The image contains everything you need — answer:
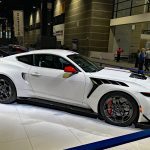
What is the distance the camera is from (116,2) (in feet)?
78.4

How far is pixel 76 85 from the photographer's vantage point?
488 centimetres

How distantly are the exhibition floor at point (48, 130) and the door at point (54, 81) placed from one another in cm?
38

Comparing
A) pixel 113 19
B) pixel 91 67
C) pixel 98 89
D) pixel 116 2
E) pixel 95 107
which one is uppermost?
pixel 116 2

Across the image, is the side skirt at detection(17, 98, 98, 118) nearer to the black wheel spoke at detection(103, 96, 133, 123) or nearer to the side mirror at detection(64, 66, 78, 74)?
the black wheel spoke at detection(103, 96, 133, 123)

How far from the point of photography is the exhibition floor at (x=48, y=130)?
12.5ft

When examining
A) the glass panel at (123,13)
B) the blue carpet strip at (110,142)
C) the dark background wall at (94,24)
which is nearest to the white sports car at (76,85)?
the blue carpet strip at (110,142)

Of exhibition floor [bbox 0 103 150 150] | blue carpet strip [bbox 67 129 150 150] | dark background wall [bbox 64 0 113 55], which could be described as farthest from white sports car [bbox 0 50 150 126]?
dark background wall [bbox 64 0 113 55]

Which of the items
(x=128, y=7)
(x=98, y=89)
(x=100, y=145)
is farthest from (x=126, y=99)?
(x=128, y=7)

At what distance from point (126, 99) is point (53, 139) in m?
1.46

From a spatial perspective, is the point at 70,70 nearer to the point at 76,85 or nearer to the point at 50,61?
the point at 76,85

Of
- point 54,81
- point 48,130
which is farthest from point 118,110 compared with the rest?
point 54,81

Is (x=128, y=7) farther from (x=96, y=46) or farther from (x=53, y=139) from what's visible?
(x=53, y=139)

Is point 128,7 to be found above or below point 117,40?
above

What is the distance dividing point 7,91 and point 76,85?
1.70 meters
